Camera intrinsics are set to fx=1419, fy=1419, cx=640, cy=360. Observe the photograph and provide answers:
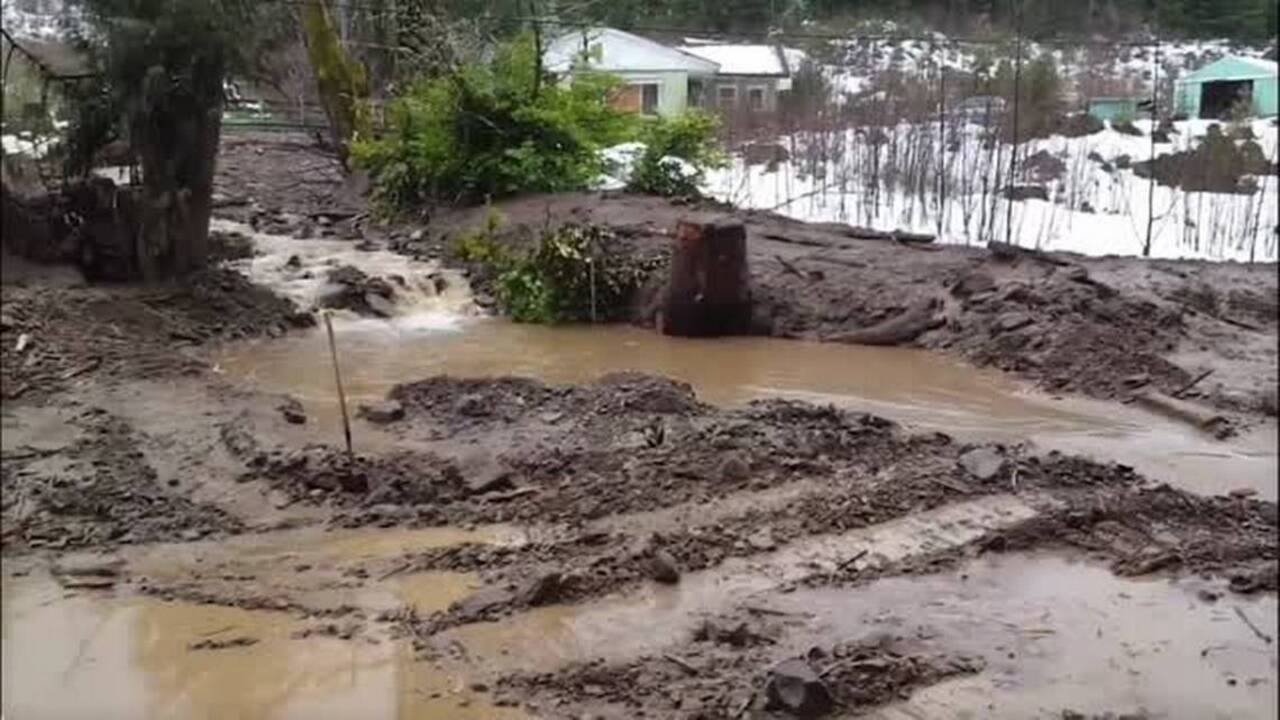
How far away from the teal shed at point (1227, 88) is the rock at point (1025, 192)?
0.93 m

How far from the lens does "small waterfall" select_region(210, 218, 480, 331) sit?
6.03 m

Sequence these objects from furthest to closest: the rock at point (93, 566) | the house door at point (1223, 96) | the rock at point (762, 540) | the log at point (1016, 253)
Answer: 1. the log at point (1016, 253)
2. the rock at point (762, 540)
3. the rock at point (93, 566)
4. the house door at point (1223, 96)

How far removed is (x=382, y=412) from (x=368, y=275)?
242 centimetres

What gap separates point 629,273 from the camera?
20.4ft

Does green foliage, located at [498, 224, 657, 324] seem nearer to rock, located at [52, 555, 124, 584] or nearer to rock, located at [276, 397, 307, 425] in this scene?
rock, located at [276, 397, 307, 425]

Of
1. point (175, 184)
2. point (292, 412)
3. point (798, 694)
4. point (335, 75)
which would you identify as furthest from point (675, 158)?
point (798, 694)

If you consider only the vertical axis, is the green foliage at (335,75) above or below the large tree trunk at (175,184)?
above

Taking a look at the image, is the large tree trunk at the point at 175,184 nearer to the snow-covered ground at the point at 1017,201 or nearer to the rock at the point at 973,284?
the snow-covered ground at the point at 1017,201

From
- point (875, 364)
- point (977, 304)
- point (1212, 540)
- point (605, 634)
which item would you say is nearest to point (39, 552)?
point (605, 634)

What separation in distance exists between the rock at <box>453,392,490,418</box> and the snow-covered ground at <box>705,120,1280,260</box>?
1.23m

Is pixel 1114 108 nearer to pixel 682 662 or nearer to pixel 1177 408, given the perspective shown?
pixel 682 662

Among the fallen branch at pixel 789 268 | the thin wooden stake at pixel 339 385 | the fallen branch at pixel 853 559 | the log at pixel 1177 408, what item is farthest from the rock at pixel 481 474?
the fallen branch at pixel 789 268

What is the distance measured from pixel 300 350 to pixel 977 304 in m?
2.75

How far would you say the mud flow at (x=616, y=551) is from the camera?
2188 mm
